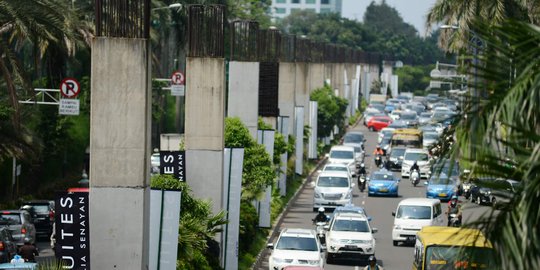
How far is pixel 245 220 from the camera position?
39344mm

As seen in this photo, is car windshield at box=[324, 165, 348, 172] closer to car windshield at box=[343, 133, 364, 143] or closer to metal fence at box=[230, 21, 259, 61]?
metal fence at box=[230, 21, 259, 61]

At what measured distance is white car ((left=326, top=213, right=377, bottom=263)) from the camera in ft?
128

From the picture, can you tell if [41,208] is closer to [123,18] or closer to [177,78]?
[123,18]

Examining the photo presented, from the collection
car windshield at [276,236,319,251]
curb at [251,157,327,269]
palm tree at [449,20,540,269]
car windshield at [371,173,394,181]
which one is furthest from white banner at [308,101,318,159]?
palm tree at [449,20,540,269]

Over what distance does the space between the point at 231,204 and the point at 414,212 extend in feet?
35.4

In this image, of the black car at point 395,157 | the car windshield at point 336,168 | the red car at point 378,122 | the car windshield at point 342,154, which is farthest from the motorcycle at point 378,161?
the red car at point 378,122

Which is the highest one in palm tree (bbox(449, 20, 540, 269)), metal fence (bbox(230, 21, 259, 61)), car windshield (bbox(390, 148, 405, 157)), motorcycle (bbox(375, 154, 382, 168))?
metal fence (bbox(230, 21, 259, 61))

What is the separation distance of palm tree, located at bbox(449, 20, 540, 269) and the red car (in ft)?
298

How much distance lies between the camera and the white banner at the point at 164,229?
80.0 ft

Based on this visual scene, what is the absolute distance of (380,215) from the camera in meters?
52.7

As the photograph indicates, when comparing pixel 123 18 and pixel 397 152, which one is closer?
pixel 123 18

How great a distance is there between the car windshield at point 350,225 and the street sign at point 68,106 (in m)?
12.6

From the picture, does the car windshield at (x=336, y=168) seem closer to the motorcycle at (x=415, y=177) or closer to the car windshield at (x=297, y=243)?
the motorcycle at (x=415, y=177)

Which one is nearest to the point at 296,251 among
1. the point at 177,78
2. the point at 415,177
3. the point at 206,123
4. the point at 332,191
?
the point at 206,123
